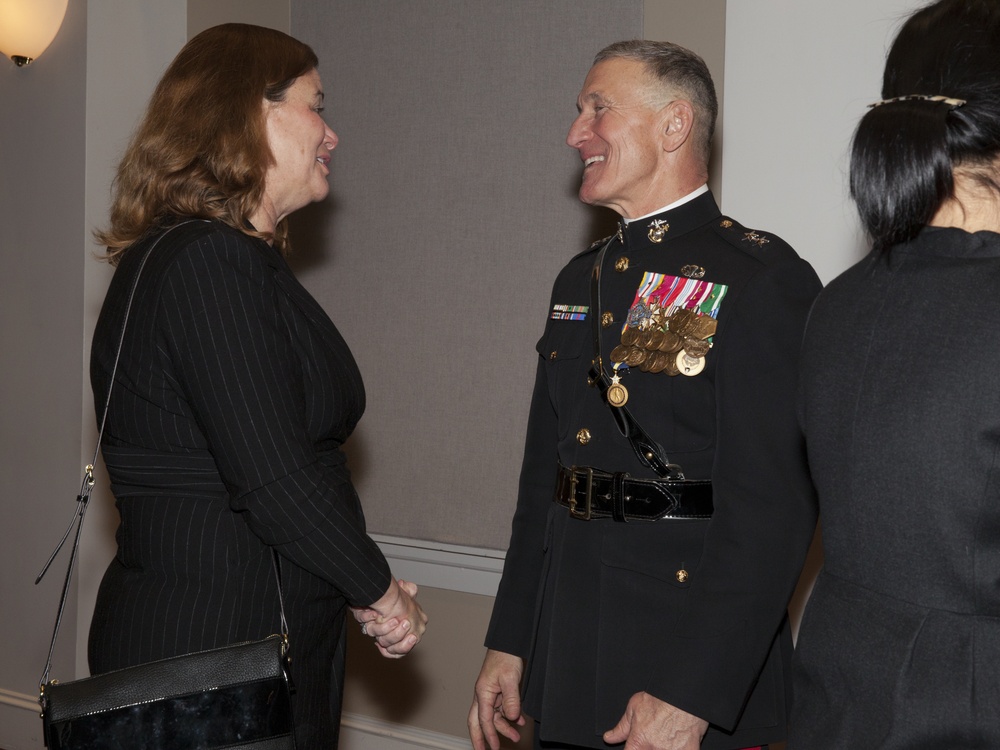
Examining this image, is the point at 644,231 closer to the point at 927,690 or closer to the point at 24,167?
the point at 927,690

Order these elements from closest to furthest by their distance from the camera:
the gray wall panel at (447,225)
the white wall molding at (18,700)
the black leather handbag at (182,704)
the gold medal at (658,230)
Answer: the black leather handbag at (182,704) → the gold medal at (658,230) → the gray wall panel at (447,225) → the white wall molding at (18,700)

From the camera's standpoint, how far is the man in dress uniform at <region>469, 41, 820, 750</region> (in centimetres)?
153

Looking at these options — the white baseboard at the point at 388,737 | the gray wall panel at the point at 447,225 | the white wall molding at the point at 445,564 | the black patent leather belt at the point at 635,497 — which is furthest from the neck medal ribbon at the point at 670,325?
the white baseboard at the point at 388,737

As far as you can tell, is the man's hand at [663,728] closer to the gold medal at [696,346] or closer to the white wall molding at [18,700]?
the gold medal at [696,346]

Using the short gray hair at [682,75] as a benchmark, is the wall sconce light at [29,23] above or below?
above

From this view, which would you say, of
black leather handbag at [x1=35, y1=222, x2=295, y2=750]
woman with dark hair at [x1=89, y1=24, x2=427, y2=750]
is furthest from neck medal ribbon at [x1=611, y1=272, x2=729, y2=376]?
black leather handbag at [x1=35, y1=222, x2=295, y2=750]

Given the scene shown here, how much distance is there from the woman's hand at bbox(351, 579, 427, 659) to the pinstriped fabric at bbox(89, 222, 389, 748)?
4 cm

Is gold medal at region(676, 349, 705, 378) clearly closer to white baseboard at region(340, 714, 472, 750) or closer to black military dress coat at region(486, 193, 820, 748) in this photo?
black military dress coat at region(486, 193, 820, 748)

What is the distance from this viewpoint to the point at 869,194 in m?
1.02

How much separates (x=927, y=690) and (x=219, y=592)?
1035mm

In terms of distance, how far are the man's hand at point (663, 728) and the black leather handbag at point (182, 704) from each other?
521 millimetres

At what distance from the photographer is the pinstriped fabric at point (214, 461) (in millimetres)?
1521

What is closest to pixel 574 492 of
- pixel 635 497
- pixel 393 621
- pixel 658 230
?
pixel 635 497

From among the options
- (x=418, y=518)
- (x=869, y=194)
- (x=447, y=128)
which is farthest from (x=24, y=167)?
(x=869, y=194)
